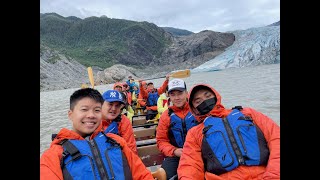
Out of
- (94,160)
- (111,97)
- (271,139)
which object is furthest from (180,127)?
(94,160)

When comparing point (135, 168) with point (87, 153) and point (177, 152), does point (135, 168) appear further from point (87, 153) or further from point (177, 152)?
point (177, 152)

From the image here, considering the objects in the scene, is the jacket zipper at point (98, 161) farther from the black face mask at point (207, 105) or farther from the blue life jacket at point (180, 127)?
the blue life jacket at point (180, 127)

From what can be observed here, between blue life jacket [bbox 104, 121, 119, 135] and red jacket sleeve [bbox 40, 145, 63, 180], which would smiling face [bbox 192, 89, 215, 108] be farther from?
red jacket sleeve [bbox 40, 145, 63, 180]

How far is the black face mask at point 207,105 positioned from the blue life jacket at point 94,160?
1052mm

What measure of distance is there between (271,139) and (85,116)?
65.6 inches

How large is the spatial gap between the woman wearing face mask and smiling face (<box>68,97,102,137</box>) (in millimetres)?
933

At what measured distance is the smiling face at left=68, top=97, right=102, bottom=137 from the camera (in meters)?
2.45

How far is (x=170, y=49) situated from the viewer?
496 feet

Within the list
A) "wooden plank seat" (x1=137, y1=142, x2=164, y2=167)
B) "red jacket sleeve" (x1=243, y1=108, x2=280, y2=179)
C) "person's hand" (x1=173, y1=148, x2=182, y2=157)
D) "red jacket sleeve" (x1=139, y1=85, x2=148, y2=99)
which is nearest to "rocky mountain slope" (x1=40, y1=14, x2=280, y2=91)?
"red jacket sleeve" (x1=139, y1=85, x2=148, y2=99)

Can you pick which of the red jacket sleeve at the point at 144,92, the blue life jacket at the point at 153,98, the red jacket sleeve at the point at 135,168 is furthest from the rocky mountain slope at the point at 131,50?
the red jacket sleeve at the point at 135,168

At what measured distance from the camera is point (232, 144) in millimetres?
2609

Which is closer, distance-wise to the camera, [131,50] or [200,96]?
[200,96]
